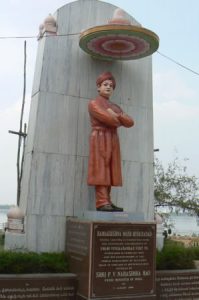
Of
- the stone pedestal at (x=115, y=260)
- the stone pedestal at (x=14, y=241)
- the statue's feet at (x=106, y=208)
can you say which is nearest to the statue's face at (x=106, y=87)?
the statue's feet at (x=106, y=208)

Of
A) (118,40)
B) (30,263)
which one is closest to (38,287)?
(30,263)

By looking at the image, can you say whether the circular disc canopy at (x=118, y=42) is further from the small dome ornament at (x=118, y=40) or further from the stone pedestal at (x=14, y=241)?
the stone pedestal at (x=14, y=241)

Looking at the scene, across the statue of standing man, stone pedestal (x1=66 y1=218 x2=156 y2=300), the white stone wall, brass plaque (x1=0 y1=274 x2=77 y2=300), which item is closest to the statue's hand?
the statue of standing man

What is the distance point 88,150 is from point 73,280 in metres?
2.29

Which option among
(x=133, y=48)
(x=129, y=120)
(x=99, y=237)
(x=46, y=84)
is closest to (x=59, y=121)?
(x=46, y=84)

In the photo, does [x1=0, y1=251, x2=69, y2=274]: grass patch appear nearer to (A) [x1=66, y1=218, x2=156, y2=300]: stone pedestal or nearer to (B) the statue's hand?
(A) [x1=66, y1=218, x2=156, y2=300]: stone pedestal

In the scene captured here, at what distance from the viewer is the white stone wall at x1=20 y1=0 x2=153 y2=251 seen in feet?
24.0

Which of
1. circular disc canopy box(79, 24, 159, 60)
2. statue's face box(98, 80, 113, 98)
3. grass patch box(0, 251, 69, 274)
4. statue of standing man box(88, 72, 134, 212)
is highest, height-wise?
circular disc canopy box(79, 24, 159, 60)

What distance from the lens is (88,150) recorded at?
25.6ft

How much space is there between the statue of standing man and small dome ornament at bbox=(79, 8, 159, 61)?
67 centimetres

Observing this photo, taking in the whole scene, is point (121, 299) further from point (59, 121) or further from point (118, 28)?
point (118, 28)

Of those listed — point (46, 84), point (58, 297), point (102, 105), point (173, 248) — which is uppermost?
point (46, 84)

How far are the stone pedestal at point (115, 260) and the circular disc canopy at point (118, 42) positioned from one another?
295 cm

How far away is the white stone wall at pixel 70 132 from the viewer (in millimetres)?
7324
